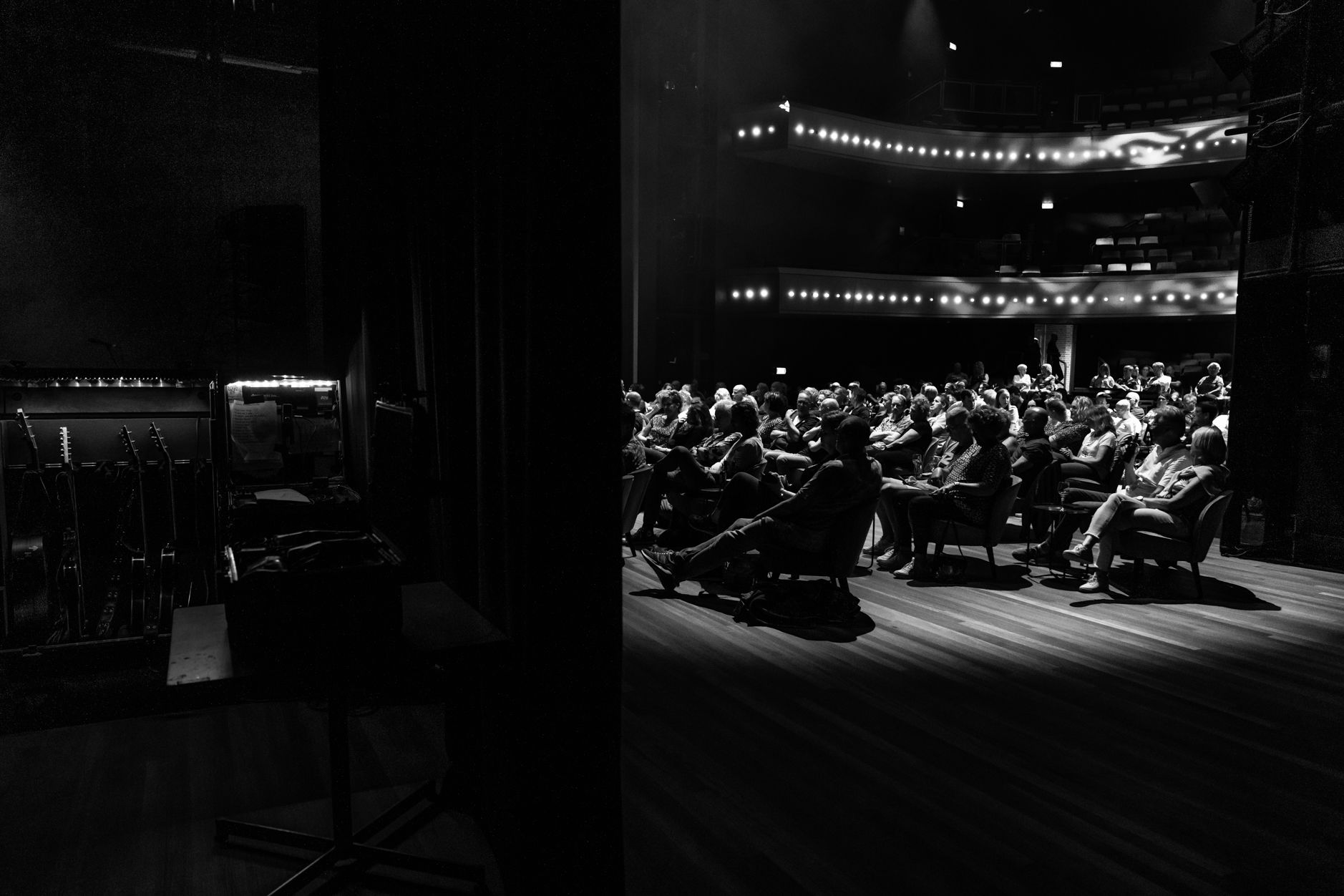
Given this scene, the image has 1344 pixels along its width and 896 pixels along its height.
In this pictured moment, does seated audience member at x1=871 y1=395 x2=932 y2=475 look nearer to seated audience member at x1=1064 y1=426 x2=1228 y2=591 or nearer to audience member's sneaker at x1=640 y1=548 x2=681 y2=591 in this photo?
seated audience member at x1=1064 y1=426 x2=1228 y2=591

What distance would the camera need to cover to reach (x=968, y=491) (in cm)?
563

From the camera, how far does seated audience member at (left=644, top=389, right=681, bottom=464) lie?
340 inches

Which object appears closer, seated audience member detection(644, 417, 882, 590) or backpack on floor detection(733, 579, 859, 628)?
seated audience member detection(644, 417, 882, 590)

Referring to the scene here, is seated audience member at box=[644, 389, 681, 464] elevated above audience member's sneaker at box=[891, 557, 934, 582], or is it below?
above

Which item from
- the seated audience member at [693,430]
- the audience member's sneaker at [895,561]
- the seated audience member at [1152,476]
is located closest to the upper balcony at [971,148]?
the seated audience member at [693,430]

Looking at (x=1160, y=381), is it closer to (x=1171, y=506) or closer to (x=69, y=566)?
(x=1171, y=506)

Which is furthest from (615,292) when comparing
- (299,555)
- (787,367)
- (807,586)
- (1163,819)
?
(787,367)

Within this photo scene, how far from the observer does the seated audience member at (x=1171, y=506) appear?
5156 mm

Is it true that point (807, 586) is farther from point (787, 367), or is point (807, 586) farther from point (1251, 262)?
point (787, 367)

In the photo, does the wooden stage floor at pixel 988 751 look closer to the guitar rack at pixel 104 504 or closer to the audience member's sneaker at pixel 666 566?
the audience member's sneaker at pixel 666 566

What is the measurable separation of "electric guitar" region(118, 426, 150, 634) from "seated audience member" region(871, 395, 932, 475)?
4936mm

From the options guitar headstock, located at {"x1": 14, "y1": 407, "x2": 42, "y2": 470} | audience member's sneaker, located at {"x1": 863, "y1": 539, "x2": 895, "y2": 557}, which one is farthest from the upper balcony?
guitar headstock, located at {"x1": 14, "y1": 407, "x2": 42, "y2": 470}

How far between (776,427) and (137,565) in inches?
200

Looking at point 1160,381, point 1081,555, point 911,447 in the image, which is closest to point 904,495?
point 911,447
